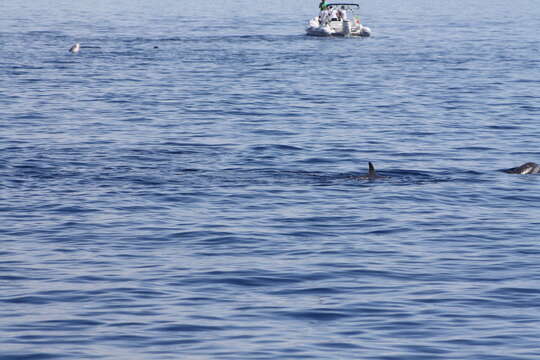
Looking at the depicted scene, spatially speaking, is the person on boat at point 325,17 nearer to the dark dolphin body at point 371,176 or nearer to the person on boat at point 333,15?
the person on boat at point 333,15

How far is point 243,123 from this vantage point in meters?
38.4

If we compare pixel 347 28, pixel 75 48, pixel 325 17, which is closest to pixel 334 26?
pixel 347 28

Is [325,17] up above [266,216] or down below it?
below

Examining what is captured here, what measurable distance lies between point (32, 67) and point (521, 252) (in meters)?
41.2

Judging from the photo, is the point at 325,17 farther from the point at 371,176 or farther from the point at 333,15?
the point at 371,176

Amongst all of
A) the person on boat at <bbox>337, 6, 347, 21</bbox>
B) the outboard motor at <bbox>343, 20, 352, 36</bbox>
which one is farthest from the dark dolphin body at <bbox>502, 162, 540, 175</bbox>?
the person on boat at <bbox>337, 6, 347, 21</bbox>

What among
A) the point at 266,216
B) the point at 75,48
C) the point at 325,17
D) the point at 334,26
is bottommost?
the point at 75,48

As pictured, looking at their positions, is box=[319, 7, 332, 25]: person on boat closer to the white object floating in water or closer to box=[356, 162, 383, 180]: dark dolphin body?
the white object floating in water

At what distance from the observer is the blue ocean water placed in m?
15.7

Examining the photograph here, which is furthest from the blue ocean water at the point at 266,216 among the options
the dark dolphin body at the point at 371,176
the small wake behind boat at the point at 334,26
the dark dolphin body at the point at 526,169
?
the small wake behind boat at the point at 334,26

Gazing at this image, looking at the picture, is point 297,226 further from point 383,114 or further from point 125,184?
point 383,114

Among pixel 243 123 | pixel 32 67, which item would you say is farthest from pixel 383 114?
pixel 32 67

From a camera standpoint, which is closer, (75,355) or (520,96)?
(75,355)

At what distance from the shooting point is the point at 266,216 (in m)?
23.5
